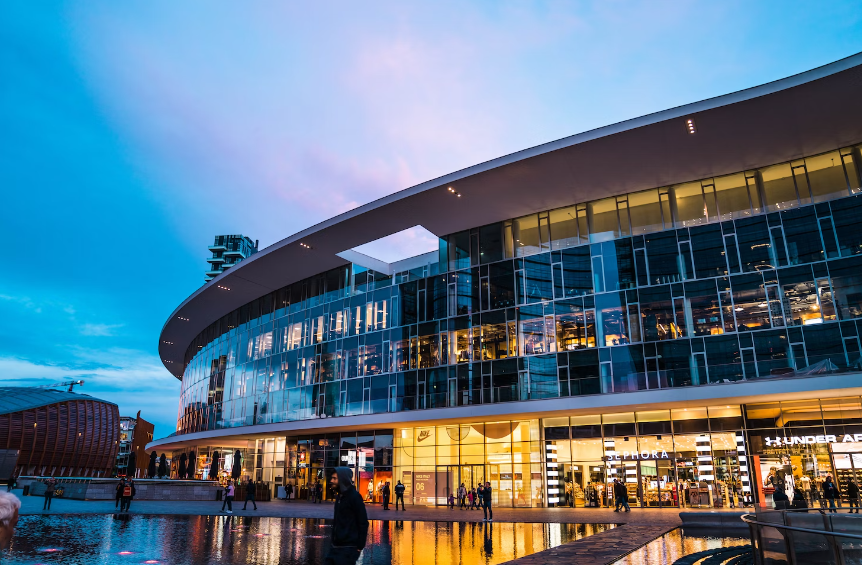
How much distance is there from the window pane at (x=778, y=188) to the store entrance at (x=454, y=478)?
19.6 metres

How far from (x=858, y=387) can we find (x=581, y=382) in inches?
436

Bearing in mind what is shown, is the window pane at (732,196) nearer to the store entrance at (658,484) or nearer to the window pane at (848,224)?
the window pane at (848,224)

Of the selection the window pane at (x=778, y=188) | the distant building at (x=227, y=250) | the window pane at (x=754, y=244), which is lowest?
the window pane at (x=754, y=244)

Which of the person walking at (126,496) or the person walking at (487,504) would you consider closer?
the person walking at (487,504)

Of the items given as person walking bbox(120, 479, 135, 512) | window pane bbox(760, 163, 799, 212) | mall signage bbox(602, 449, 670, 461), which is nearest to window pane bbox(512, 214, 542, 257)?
window pane bbox(760, 163, 799, 212)

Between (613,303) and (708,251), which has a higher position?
(708,251)

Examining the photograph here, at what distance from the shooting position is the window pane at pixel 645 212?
31125 millimetres

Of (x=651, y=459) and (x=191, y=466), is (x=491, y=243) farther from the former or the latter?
(x=191, y=466)

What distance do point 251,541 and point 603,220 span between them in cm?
2316

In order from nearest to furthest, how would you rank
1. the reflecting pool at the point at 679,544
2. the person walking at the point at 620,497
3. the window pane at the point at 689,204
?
the reflecting pool at the point at 679,544, the person walking at the point at 620,497, the window pane at the point at 689,204

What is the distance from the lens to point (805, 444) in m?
27.4

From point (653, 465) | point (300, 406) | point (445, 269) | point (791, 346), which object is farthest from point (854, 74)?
point (300, 406)

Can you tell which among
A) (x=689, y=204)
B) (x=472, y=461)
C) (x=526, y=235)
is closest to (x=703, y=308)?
(x=689, y=204)

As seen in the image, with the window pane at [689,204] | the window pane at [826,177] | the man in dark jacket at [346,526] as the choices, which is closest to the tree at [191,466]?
the window pane at [689,204]
